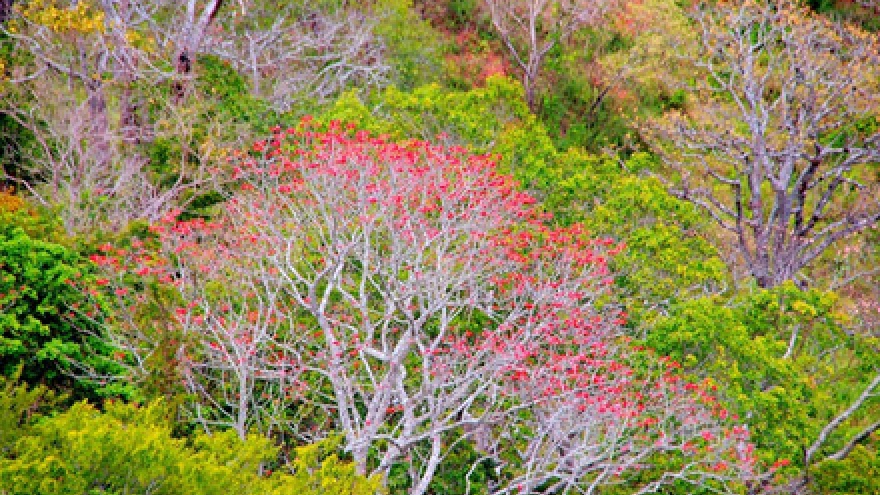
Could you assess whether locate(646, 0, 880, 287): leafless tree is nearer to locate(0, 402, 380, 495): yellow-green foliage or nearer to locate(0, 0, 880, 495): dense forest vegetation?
locate(0, 0, 880, 495): dense forest vegetation

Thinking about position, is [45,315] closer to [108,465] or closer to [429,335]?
[429,335]

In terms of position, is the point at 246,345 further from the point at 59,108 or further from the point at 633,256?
the point at 59,108

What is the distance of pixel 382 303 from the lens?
47.4ft

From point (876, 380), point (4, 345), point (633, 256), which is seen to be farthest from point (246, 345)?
point (876, 380)

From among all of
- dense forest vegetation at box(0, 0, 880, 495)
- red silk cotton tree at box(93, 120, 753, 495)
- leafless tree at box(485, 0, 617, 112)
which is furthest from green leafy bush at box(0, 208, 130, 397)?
leafless tree at box(485, 0, 617, 112)

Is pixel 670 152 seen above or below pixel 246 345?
above

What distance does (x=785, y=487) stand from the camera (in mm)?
13727

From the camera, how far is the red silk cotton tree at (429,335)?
1241cm

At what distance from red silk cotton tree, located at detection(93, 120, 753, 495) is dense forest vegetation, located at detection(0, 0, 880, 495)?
0.22 feet

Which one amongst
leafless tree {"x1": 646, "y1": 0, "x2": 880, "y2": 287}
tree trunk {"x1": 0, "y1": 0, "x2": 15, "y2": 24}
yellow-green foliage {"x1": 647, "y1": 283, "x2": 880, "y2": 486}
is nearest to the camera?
yellow-green foliage {"x1": 647, "y1": 283, "x2": 880, "y2": 486}

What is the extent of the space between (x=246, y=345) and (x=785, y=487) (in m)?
6.83

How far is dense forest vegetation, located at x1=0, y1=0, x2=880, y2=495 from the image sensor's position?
38.8 ft

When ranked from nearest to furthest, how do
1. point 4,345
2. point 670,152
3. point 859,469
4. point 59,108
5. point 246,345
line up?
point 4,345
point 246,345
point 859,469
point 59,108
point 670,152

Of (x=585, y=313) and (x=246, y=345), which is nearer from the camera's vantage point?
(x=246, y=345)
